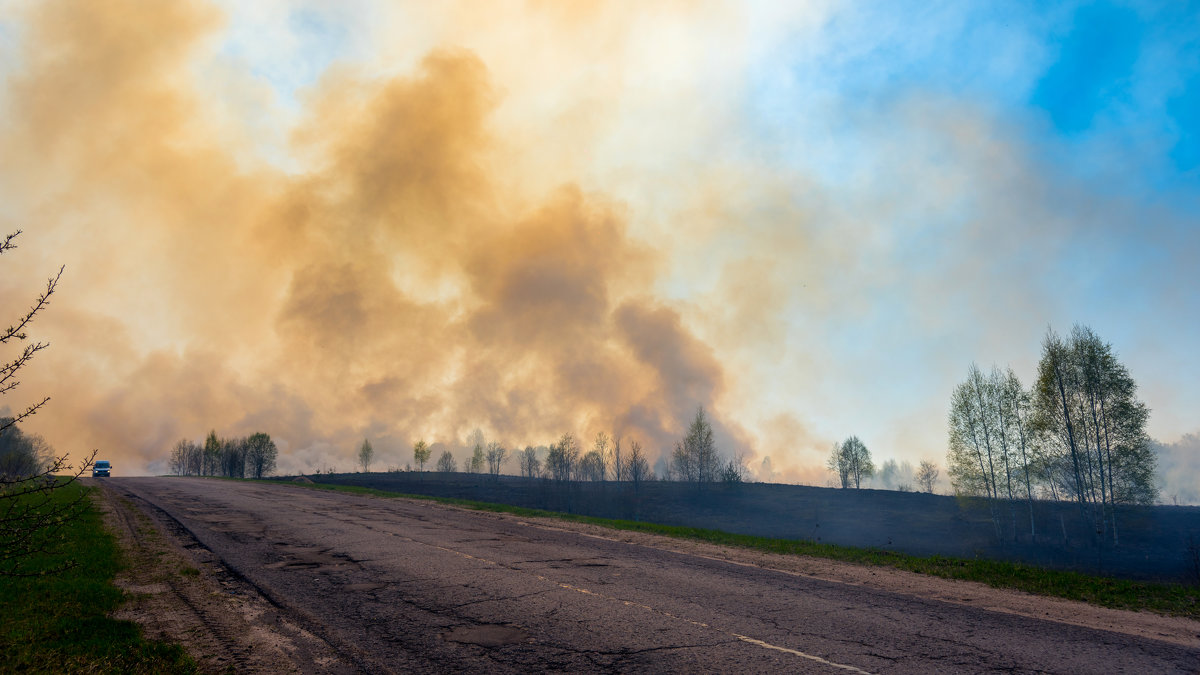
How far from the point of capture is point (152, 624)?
8.05 m

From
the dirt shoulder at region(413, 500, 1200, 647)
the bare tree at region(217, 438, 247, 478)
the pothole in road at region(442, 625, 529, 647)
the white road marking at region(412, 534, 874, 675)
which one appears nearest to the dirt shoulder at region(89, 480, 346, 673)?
the pothole in road at region(442, 625, 529, 647)

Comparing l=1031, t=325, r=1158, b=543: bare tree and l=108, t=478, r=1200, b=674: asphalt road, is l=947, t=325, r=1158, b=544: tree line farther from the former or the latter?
l=108, t=478, r=1200, b=674: asphalt road

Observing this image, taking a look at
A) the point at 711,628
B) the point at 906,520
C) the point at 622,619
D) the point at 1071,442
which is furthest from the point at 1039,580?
the point at 906,520

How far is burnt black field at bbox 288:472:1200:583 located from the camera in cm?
4219

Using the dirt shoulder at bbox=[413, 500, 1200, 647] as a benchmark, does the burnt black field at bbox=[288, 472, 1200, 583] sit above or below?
below

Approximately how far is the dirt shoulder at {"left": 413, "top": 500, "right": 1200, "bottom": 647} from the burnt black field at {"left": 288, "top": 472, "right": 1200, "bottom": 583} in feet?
61.0

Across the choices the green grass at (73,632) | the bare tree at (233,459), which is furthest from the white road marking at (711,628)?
the bare tree at (233,459)

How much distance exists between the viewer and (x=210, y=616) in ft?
28.0

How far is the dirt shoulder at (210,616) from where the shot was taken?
6.74 meters

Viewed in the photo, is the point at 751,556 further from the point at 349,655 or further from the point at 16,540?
the point at 16,540

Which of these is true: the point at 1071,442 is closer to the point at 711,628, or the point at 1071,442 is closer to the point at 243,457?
the point at 711,628

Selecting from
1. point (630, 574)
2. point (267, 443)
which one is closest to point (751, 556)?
point (630, 574)

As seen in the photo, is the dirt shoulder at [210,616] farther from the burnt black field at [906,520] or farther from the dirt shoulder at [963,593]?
the burnt black field at [906,520]

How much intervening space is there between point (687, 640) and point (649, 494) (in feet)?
280
